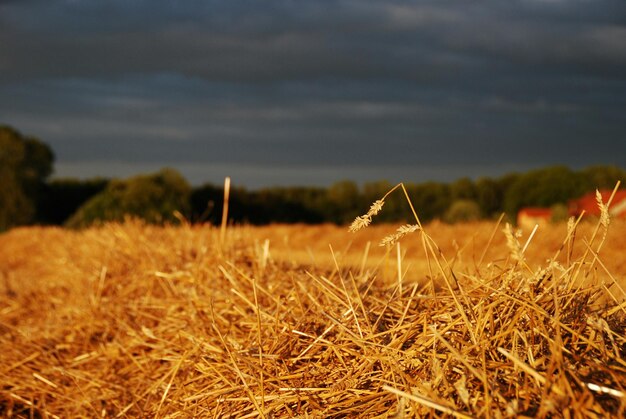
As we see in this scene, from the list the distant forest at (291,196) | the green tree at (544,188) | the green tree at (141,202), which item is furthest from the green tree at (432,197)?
the green tree at (141,202)

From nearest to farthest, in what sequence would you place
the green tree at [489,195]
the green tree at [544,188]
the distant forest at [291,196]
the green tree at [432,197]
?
the distant forest at [291,196] → the green tree at [432,197] → the green tree at [544,188] → the green tree at [489,195]

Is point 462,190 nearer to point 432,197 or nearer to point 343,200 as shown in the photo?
point 432,197

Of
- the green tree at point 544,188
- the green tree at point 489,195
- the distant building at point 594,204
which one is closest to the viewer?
the distant building at point 594,204

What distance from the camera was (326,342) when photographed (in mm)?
1853

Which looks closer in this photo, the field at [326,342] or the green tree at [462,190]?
the field at [326,342]

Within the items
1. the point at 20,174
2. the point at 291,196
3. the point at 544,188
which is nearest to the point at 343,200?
the point at 291,196

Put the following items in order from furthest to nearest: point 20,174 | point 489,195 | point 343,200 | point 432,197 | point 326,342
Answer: point 20,174
point 489,195
point 432,197
point 343,200
point 326,342

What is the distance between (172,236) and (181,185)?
10.8 metres

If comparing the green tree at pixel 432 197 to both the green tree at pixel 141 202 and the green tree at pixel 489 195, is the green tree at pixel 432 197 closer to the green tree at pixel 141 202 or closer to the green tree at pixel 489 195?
the green tree at pixel 489 195

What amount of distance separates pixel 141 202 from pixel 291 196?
304 inches

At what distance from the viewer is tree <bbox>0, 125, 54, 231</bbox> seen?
2220 centimetres

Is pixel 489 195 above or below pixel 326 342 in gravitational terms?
below

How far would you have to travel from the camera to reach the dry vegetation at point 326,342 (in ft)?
4.80

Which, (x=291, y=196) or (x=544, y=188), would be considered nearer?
(x=291, y=196)
